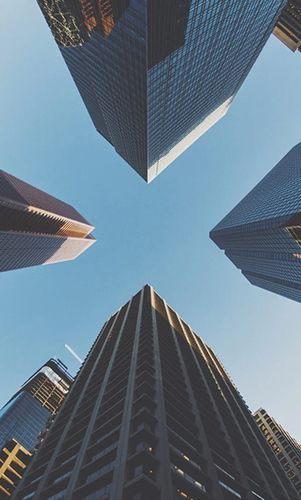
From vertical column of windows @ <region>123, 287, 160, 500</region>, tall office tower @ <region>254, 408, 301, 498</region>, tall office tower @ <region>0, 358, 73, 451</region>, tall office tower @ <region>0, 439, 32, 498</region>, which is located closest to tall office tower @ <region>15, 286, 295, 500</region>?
vertical column of windows @ <region>123, 287, 160, 500</region>

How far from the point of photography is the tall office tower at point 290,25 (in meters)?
129

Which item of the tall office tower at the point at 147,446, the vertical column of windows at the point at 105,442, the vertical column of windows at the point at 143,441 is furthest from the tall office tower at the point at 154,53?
the vertical column of windows at the point at 105,442

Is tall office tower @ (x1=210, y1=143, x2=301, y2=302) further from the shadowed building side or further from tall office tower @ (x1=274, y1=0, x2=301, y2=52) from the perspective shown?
the shadowed building side

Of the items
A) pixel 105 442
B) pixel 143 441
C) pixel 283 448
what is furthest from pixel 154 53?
pixel 283 448

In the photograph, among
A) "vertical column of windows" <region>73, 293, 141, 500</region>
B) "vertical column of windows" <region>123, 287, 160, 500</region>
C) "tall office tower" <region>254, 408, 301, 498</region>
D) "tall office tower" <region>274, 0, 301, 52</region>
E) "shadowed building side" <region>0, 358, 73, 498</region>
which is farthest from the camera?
"shadowed building side" <region>0, 358, 73, 498</region>

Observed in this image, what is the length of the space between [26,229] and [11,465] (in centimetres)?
8525

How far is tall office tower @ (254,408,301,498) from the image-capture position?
336 feet

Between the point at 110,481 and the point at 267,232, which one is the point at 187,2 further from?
the point at 110,481

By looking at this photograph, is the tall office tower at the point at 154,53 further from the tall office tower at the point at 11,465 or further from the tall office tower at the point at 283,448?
the tall office tower at the point at 283,448

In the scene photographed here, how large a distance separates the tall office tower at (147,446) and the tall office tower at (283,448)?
191ft

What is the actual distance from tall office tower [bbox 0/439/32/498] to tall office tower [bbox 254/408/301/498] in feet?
203

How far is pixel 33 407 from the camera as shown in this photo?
149 metres

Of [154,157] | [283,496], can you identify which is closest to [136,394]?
[283,496]

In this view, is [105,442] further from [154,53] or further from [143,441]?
[154,53]
